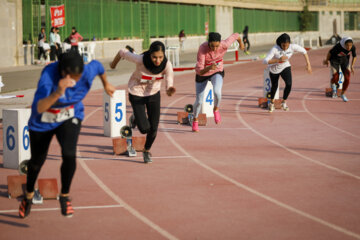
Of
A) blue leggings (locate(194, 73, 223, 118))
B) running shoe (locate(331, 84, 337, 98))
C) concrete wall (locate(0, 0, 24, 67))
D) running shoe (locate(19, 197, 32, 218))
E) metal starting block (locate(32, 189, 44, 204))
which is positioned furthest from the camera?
concrete wall (locate(0, 0, 24, 67))

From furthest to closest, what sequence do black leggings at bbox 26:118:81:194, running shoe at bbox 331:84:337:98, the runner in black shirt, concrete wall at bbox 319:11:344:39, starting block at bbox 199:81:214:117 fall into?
concrete wall at bbox 319:11:344:39 → running shoe at bbox 331:84:337:98 → the runner in black shirt → starting block at bbox 199:81:214:117 → black leggings at bbox 26:118:81:194

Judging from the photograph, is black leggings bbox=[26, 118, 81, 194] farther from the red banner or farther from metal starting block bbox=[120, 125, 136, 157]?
the red banner

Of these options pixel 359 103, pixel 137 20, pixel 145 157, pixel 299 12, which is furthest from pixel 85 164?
pixel 299 12

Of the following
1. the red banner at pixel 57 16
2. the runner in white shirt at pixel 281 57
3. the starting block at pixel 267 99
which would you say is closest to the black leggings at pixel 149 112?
the runner in white shirt at pixel 281 57

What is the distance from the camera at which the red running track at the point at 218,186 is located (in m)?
7.44

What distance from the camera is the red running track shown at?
293 inches

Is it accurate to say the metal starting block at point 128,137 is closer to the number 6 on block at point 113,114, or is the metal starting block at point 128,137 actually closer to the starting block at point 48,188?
the number 6 on block at point 113,114

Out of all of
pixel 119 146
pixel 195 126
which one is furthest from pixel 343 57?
pixel 119 146

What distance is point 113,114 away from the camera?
13836mm

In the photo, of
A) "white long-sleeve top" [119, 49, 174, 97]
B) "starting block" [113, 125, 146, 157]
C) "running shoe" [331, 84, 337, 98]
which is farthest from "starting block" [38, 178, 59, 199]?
"running shoe" [331, 84, 337, 98]

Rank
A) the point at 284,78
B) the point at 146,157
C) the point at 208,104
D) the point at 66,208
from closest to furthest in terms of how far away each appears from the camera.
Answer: the point at 66,208
the point at 146,157
the point at 208,104
the point at 284,78

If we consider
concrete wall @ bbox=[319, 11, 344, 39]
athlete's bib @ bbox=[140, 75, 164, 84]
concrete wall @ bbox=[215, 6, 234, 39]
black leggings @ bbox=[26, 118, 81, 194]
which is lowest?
black leggings @ bbox=[26, 118, 81, 194]

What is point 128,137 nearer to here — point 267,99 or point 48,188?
point 48,188

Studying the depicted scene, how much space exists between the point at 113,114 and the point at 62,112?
20.9ft
